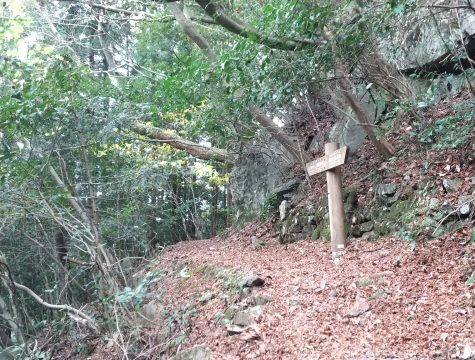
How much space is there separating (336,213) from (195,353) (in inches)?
113

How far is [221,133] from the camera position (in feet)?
28.2

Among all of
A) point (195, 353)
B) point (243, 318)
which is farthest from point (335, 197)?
point (195, 353)

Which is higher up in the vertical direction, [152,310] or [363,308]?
[363,308]

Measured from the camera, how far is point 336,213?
6.14 m

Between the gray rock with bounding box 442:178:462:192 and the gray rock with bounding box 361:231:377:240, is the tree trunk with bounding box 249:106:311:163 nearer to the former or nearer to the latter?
the gray rock with bounding box 361:231:377:240

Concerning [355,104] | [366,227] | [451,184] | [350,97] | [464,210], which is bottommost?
[366,227]

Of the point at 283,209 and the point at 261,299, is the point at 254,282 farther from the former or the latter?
the point at 283,209

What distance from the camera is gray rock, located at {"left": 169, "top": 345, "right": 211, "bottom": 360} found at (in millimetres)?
4359

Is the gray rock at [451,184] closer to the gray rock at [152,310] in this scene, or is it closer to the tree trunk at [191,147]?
the gray rock at [152,310]

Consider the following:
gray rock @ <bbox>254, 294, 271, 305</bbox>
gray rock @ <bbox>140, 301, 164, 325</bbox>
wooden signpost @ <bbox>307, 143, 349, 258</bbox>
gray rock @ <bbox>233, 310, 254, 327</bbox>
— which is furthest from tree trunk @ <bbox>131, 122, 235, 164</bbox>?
gray rock @ <bbox>233, 310, 254, 327</bbox>

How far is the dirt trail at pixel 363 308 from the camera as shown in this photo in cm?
356

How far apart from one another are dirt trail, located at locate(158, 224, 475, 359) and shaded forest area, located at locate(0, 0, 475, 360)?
21 mm

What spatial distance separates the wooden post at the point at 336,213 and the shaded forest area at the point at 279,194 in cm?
26

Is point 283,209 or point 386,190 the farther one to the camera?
point 283,209
